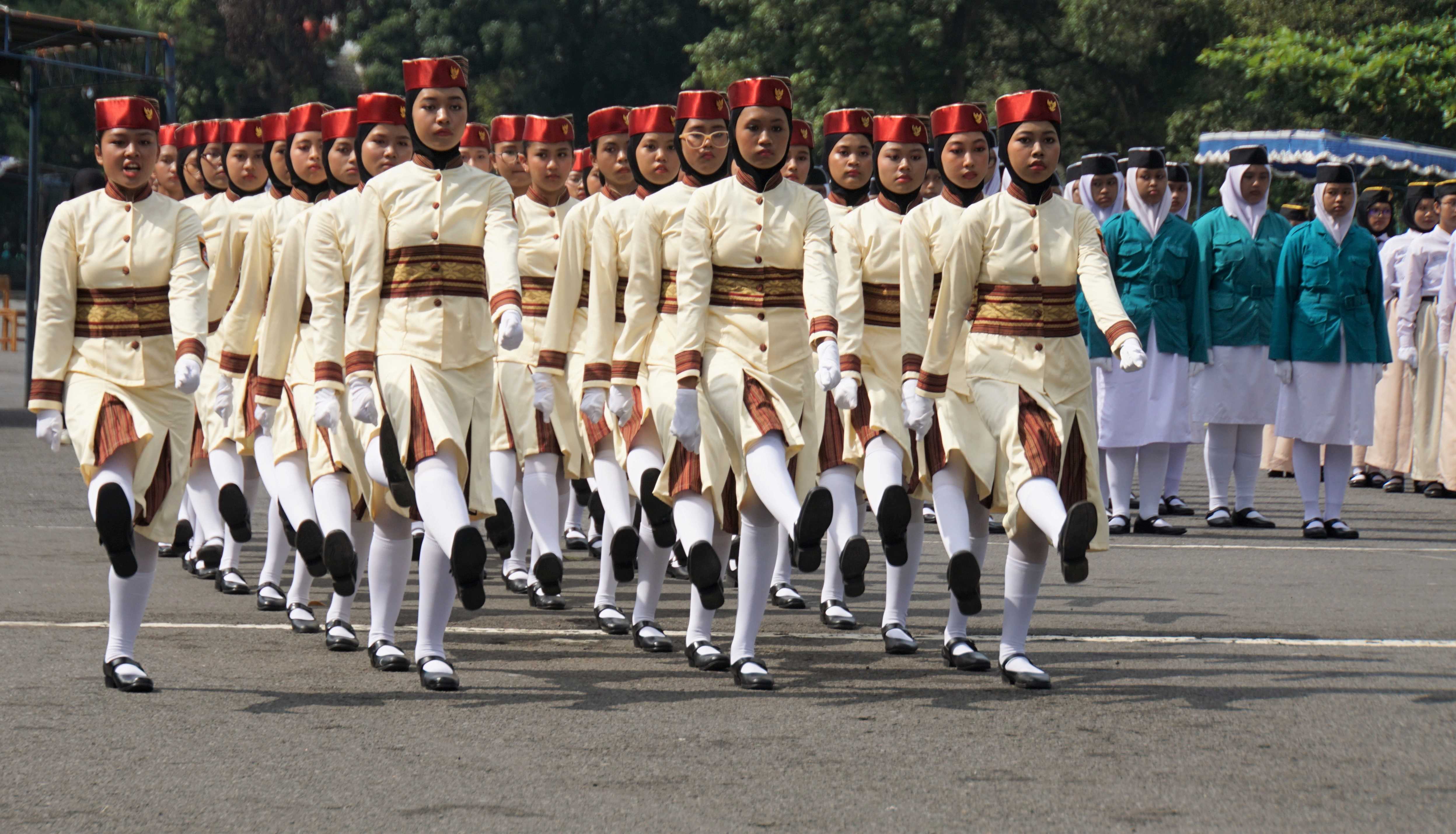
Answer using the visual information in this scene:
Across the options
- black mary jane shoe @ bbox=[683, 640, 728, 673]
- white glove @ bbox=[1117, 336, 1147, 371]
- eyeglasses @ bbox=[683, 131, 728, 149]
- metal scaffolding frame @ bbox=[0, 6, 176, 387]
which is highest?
metal scaffolding frame @ bbox=[0, 6, 176, 387]

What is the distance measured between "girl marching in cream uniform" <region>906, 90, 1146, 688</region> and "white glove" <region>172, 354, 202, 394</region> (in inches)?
99.4

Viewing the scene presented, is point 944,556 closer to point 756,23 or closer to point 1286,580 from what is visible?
point 1286,580

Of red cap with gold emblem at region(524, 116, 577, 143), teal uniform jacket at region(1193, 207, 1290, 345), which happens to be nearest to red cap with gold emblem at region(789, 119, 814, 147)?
red cap with gold emblem at region(524, 116, 577, 143)

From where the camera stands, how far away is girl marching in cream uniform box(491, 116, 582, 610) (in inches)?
362

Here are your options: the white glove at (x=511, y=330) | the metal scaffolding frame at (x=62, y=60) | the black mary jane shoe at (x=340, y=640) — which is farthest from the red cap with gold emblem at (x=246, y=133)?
the metal scaffolding frame at (x=62, y=60)

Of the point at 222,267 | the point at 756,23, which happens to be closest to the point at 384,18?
the point at 756,23

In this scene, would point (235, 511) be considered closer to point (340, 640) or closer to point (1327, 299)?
point (340, 640)

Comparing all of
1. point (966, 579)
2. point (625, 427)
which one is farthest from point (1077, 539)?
point (625, 427)

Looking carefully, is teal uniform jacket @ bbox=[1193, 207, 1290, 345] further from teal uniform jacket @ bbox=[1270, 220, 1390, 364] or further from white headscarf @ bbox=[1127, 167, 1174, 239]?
white headscarf @ bbox=[1127, 167, 1174, 239]

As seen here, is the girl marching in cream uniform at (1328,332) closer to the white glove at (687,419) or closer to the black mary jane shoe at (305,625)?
the white glove at (687,419)

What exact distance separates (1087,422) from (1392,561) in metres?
4.79

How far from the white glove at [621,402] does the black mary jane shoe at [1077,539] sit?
1.83 metres

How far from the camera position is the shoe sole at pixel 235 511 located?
9.18 meters

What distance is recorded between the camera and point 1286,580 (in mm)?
10250
